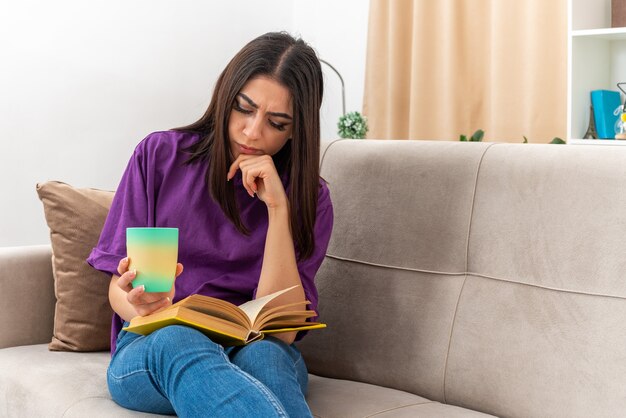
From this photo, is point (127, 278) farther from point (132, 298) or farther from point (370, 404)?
point (370, 404)

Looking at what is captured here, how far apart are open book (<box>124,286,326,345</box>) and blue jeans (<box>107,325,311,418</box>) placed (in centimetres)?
2

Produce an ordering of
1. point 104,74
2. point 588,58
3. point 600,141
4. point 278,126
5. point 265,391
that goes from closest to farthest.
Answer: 1. point 265,391
2. point 278,126
3. point 600,141
4. point 588,58
5. point 104,74

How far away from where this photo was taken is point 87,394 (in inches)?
65.3

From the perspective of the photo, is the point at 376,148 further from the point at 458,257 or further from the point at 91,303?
the point at 91,303

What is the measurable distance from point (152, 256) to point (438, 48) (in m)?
2.11

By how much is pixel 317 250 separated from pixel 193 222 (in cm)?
27

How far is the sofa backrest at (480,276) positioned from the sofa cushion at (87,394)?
0.09 metres

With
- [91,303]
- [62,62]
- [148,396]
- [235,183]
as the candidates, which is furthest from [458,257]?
[62,62]

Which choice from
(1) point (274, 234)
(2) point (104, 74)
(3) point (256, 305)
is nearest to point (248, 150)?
(1) point (274, 234)

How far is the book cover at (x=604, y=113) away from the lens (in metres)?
2.60

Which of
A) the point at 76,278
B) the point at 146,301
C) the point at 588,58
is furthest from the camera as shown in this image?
the point at 588,58

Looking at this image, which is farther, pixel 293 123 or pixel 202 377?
pixel 293 123

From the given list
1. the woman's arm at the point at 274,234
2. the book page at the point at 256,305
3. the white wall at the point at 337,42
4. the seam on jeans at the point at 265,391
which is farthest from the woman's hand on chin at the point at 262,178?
the white wall at the point at 337,42

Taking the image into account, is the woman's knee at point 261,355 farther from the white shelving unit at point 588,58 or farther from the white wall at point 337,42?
the white wall at point 337,42
